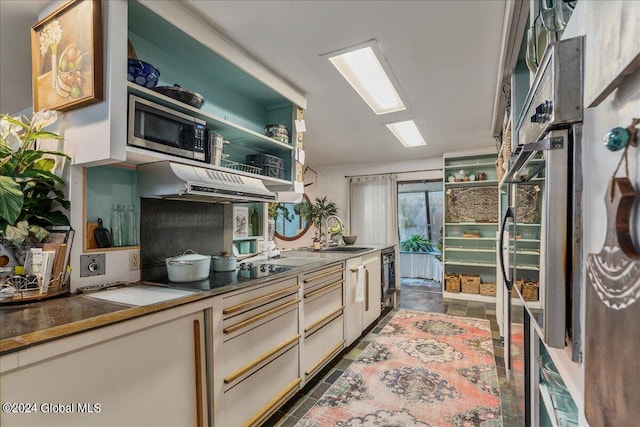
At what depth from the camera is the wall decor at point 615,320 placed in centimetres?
43

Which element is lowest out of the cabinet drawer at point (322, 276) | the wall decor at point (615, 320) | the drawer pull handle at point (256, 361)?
the drawer pull handle at point (256, 361)

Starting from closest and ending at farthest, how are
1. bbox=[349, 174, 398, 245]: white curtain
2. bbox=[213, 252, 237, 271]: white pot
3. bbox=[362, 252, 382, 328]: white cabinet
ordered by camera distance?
bbox=[213, 252, 237, 271]: white pot < bbox=[362, 252, 382, 328]: white cabinet < bbox=[349, 174, 398, 245]: white curtain

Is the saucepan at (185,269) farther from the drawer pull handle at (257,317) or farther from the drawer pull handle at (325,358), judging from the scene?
the drawer pull handle at (325,358)

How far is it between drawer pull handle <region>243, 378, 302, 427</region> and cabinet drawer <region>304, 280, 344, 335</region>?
1.17 ft

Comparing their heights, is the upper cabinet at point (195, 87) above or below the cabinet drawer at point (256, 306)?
above

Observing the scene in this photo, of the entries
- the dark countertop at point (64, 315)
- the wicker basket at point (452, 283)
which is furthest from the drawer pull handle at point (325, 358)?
the wicker basket at point (452, 283)

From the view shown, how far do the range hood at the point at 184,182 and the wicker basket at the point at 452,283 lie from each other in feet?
13.4

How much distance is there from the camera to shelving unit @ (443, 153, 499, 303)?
4.78m

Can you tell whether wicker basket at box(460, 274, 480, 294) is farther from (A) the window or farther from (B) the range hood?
(B) the range hood

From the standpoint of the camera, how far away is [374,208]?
581 centimetres

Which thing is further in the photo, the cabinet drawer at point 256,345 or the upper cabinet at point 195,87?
the cabinet drawer at point 256,345

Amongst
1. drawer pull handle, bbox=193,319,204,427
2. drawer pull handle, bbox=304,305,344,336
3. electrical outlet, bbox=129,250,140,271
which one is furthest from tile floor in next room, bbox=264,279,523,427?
electrical outlet, bbox=129,250,140,271

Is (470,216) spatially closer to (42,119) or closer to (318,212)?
(318,212)

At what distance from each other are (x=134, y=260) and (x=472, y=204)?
4809 millimetres
